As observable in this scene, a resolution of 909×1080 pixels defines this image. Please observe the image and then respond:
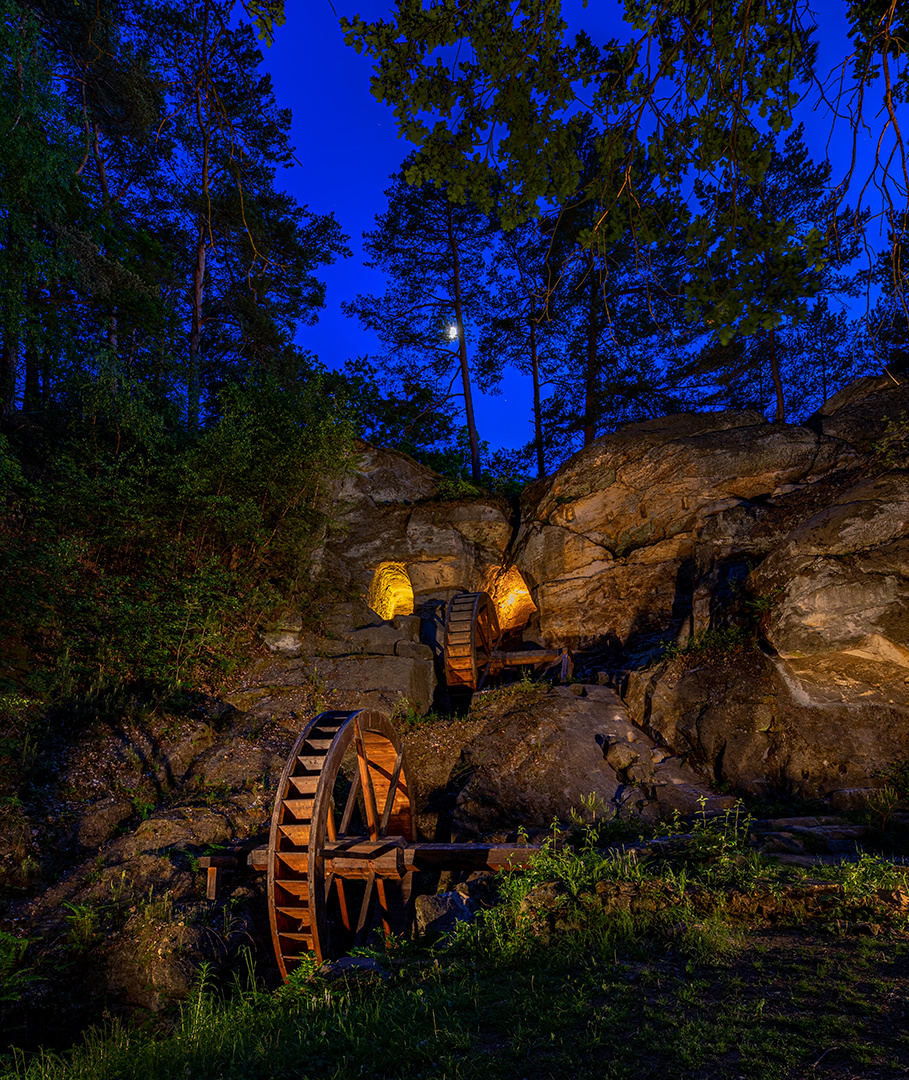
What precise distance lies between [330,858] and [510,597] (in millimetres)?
12582

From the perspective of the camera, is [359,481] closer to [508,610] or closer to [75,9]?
[508,610]

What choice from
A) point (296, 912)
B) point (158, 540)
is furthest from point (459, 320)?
point (296, 912)

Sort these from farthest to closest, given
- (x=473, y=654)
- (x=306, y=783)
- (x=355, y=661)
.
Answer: (x=473, y=654)
(x=355, y=661)
(x=306, y=783)

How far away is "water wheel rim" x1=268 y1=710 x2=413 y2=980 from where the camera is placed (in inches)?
211

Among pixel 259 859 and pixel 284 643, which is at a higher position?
pixel 284 643

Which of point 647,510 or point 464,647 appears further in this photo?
point 647,510

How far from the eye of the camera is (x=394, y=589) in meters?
17.6

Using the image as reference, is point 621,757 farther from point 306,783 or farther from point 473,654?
point 306,783

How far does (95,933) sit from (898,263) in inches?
310

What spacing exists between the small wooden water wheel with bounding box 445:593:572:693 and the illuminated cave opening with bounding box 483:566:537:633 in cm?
307

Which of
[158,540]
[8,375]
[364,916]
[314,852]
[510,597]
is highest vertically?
[8,375]

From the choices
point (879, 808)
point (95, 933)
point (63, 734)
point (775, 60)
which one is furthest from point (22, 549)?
point (879, 808)

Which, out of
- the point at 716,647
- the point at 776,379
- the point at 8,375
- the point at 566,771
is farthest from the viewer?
the point at 776,379

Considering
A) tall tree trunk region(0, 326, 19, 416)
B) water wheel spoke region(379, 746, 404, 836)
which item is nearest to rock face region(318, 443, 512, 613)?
tall tree trunk region(0, 326, 19, 416)
